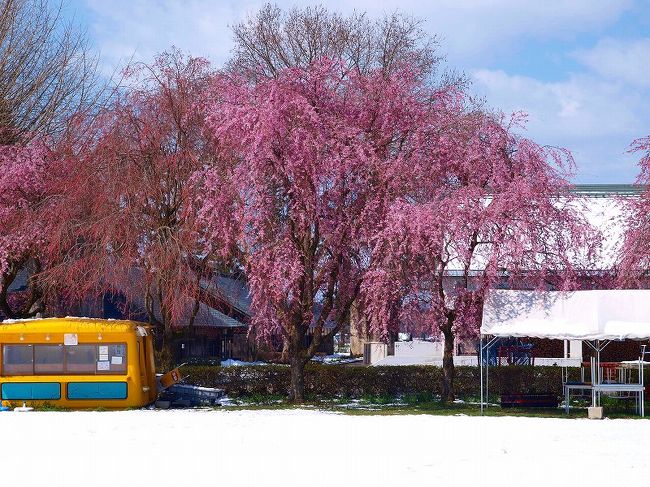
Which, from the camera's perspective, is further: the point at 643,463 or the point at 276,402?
the point at 276,402

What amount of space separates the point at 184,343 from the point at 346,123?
2567 centimetres

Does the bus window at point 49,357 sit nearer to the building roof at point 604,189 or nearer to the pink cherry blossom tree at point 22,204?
the pink cherry blossom tree at point 22,204

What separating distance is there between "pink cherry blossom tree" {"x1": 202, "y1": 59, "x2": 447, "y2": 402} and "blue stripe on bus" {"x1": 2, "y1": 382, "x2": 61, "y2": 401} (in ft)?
18.9

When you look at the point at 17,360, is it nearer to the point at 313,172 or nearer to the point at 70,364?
the point at 70,364

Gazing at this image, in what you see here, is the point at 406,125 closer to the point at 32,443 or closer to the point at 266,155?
the point at 266,155

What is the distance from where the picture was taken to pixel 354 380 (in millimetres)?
32656

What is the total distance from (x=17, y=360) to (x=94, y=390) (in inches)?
88.1

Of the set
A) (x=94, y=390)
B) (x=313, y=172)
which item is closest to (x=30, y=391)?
(x=94, y=390)

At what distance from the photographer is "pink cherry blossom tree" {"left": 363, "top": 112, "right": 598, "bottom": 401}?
2756cm

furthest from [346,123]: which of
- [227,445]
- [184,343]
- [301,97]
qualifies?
[184,343]

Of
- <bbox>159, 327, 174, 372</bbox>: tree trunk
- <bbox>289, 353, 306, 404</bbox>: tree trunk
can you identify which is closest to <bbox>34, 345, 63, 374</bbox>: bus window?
<bbox>159, 327, 174, 372</bbox>: tree trunk

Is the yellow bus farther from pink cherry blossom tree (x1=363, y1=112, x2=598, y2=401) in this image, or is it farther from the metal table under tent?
the metal table under tent

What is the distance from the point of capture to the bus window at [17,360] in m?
27.7

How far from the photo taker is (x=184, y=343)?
2047 inches
